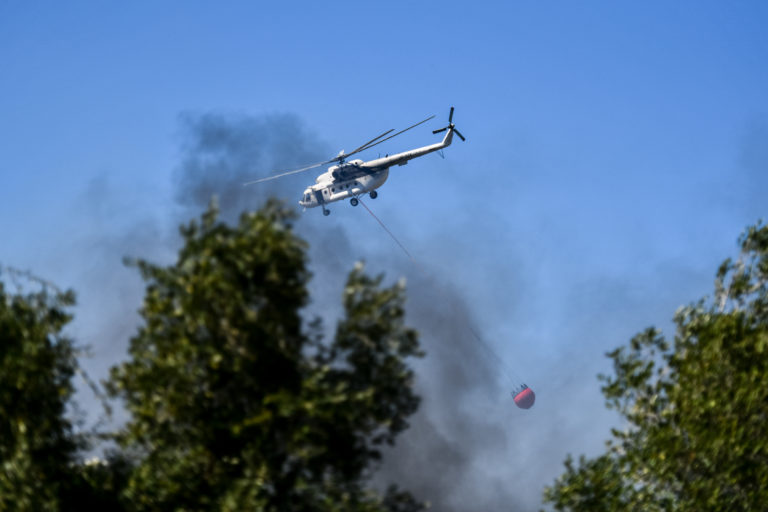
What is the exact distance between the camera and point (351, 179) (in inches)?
4215

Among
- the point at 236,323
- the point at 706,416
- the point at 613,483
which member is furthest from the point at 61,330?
the point at 706,416

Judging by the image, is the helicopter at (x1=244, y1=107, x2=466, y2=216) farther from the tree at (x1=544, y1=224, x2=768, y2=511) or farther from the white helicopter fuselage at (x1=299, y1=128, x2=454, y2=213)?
the tree at (x1=544, y1=224, x2=768, y2=511)

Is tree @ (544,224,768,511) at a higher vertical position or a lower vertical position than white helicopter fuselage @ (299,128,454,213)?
lower

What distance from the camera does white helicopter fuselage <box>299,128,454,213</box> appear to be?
340 ft

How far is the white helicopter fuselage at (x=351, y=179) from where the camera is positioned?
4085 inches

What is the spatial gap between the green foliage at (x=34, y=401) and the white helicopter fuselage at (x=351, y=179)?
215 feet

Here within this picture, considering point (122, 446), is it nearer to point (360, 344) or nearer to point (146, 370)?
point (146, 370)

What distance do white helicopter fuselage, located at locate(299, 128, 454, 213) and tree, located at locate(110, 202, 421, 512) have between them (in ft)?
214

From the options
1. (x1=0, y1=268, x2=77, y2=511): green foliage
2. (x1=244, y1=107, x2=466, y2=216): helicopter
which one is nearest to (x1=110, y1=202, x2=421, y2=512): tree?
(x1=0, y1=268, x2=77, y2=511): green foliage

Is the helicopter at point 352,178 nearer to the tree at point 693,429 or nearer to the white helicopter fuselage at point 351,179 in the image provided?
the white helicopter fuselage at point 351,179

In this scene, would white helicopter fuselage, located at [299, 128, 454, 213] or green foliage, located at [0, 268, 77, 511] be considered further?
white helicopter fuselage, located at [299, 128, 454, 213]

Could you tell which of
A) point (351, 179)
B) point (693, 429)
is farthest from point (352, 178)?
point (693, 429)

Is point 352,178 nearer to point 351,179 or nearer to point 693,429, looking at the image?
point 351,179

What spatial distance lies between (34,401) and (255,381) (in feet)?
26.7
